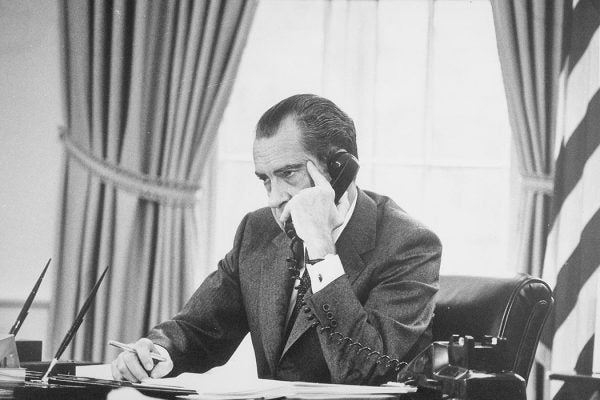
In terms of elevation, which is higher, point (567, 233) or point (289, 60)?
point (289, 60)

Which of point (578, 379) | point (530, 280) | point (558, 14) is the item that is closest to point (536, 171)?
point (558, 14)

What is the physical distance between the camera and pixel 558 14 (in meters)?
3.52

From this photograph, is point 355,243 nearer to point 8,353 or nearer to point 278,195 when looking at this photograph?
point 278,195

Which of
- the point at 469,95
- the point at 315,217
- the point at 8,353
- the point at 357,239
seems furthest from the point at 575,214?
the point at 8,353

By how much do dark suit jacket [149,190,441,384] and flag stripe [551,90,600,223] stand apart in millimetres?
1274

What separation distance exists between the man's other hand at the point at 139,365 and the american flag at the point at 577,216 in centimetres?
190

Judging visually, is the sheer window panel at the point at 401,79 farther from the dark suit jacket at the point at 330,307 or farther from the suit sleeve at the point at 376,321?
the suit sleeve at the point at 376,321

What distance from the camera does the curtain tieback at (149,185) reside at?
3.68 metres

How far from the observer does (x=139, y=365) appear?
6.07 ft

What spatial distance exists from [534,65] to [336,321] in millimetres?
2070

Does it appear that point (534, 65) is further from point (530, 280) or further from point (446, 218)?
point (530, 280)

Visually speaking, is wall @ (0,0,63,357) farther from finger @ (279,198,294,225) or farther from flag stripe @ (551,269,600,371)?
flag stripe @ (551,269,600,371)

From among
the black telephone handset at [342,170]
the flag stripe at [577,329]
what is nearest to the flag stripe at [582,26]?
the flag stripe at [577,329]

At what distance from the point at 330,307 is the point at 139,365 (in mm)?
463
